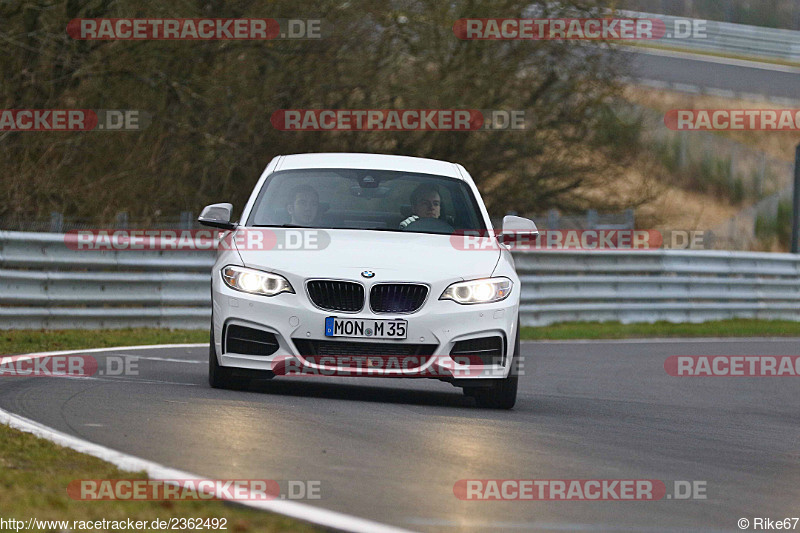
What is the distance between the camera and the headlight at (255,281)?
916 centimetres

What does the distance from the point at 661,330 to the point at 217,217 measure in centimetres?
1245

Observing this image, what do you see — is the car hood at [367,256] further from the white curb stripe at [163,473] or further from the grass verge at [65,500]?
the grass verge at [65,500]

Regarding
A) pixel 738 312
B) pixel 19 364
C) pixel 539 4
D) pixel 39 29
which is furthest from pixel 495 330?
pixel 539 4

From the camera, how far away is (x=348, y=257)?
30.2 ft

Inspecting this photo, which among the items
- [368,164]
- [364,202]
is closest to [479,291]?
[364,202]

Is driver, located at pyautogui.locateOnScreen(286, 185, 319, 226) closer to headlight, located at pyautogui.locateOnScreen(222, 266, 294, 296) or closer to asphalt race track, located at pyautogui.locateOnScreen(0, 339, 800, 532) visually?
headlight, located at pyautogui.locateOnScreen(222, 266, 294, 296)

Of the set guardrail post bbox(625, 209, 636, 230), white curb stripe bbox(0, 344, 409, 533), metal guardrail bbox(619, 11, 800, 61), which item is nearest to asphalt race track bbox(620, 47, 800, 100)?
metal guardrail bbox(619, 11, 800, 61)

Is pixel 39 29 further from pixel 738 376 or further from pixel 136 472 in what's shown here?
pixel 136 472

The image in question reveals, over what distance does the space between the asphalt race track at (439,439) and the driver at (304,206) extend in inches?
46.2

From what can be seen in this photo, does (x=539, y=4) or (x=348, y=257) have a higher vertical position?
(x=539, y=4)

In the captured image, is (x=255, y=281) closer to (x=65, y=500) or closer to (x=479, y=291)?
(x=479, y=291)

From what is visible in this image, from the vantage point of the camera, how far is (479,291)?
9.30 meters

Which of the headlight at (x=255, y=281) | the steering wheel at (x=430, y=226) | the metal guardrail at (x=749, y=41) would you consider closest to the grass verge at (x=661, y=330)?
the steering wheel at (x=430, y=226)

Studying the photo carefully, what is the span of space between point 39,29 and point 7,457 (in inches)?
596
